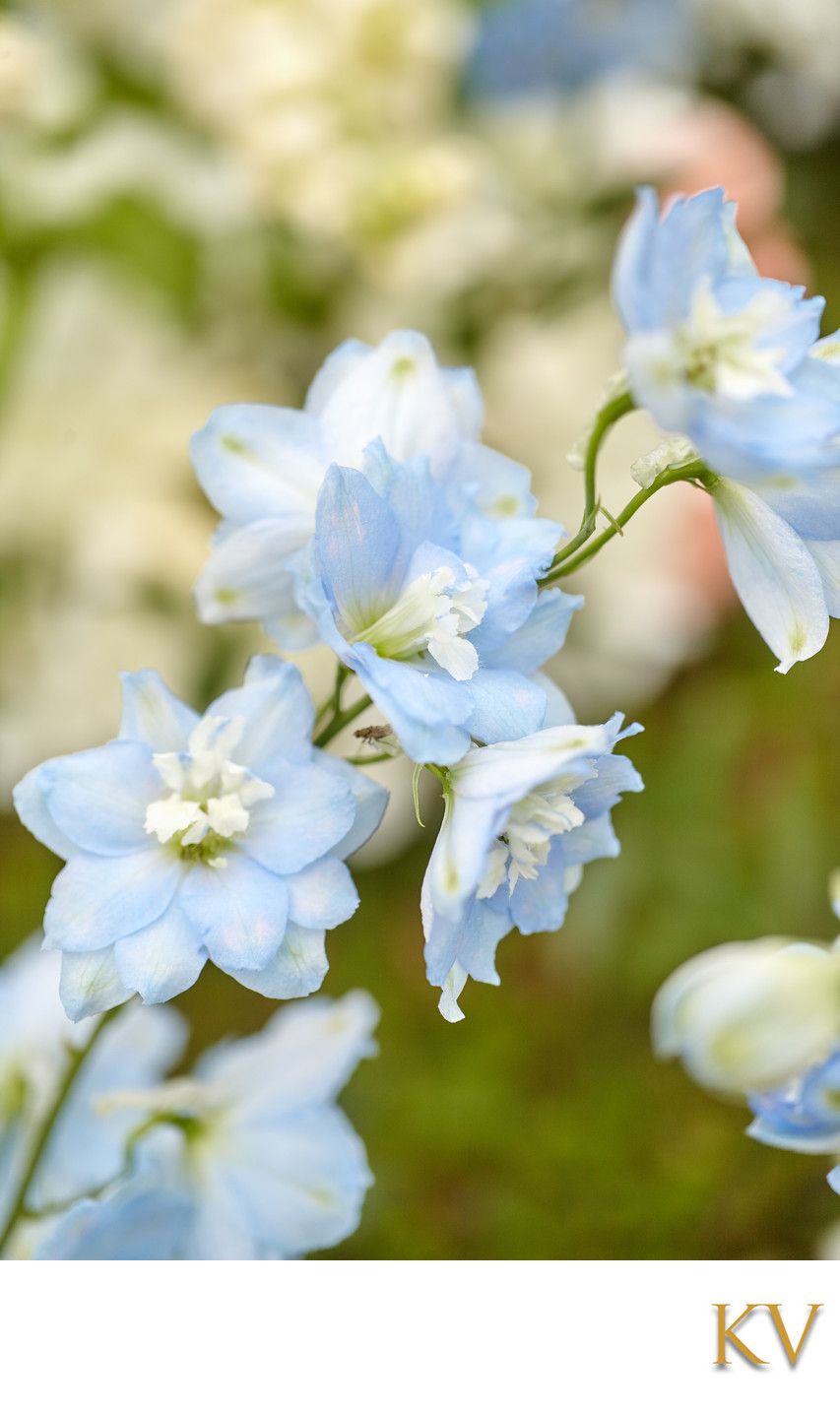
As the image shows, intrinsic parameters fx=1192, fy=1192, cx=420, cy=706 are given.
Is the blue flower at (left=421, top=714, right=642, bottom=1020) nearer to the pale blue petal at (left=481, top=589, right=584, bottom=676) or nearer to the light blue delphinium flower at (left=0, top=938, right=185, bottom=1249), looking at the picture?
the pale blue petal at (left=481, top=589, right=584, bottom=676)

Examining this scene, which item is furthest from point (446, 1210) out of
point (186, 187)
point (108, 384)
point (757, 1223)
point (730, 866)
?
point (186, 187)

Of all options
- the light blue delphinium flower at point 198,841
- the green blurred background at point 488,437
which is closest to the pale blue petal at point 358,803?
the light blue delphinium flower at point 198,841

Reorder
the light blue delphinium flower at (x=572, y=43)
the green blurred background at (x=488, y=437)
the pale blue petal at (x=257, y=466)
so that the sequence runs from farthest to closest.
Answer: the light blue delphinium flower at (x=572, y=43) < the green blurred background at (x=488, y=437) < the pale blue petal at (x=257, y=466)

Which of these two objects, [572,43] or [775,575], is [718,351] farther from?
[572,43]

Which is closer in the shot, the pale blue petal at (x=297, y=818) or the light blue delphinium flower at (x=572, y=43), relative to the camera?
the pale blue petal at (x=297, y=818)

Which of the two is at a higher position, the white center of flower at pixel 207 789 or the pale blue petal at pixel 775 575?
the pale blue petal at pixel 775 575

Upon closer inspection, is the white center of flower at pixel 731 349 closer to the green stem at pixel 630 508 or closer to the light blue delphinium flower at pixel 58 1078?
the green stem at pixel 630 508

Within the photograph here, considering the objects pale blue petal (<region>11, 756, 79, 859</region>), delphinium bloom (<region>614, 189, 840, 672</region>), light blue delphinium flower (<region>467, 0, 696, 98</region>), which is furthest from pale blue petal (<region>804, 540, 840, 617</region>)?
light blue delphinium flower (<region>467, 0, 696, 98</region>)
